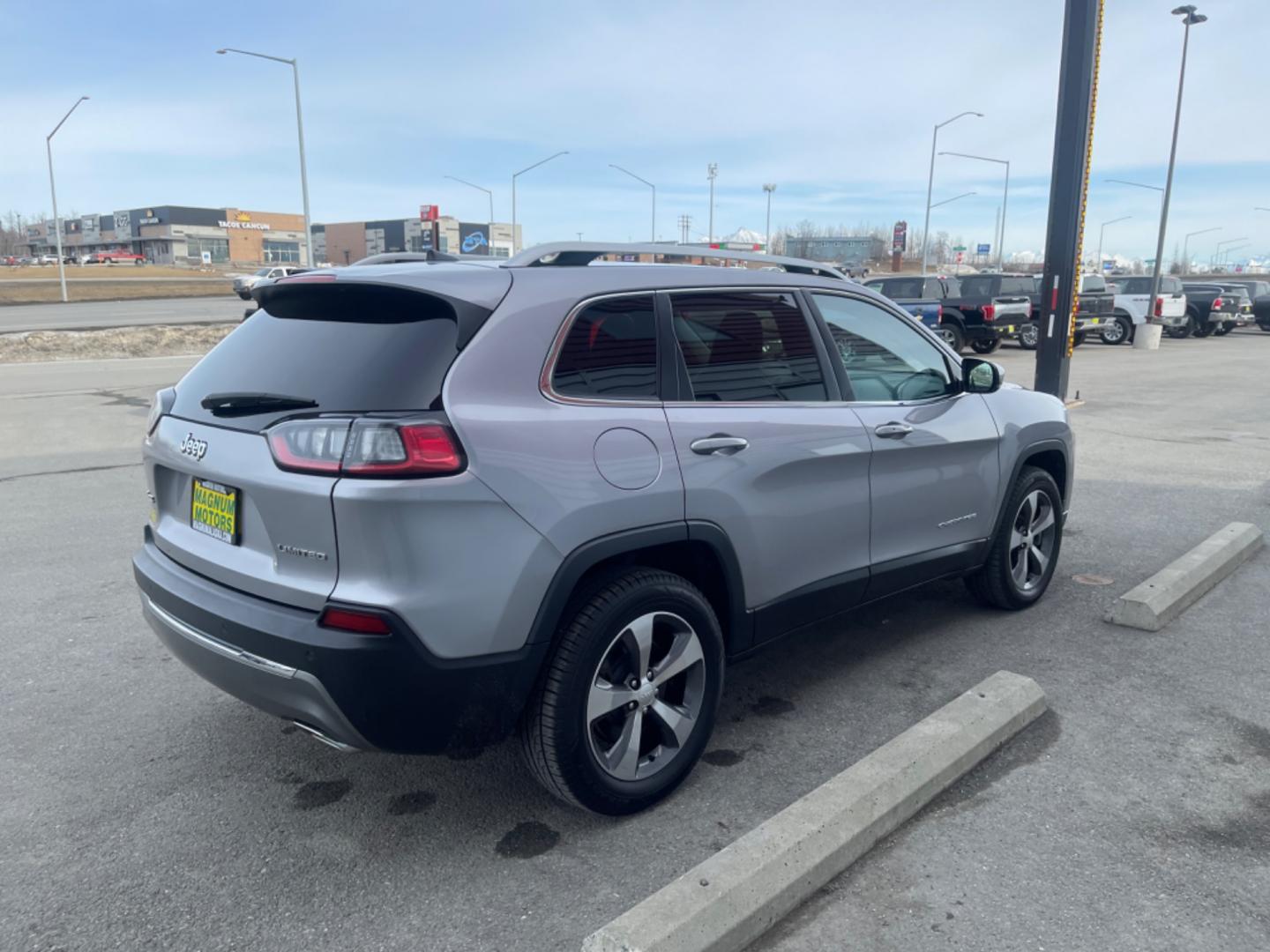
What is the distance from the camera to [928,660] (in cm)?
457

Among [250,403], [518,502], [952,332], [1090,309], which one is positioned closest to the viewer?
[518,502]

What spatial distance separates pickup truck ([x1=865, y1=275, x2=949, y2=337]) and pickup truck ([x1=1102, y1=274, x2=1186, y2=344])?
821cm

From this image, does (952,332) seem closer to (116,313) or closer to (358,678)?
(358,678)

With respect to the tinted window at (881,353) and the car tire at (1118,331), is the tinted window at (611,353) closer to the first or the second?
the tinted window at (881,353)

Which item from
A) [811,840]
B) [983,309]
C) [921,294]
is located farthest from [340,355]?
[921,294]

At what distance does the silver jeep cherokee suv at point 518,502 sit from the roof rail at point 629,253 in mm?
22

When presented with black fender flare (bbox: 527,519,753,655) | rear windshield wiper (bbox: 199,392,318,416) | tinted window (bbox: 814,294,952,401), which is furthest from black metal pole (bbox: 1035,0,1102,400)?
rear windshield wiper (bbox: 199,392,318,416)

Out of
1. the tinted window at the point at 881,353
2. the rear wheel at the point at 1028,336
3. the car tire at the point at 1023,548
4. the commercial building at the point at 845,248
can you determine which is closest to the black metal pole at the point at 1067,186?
the car tire at the point at 1023,548

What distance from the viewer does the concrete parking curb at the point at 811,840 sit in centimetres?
246

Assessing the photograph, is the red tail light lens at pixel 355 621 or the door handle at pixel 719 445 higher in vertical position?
the door handle at pixel 719 445

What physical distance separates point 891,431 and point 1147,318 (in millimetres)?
28005

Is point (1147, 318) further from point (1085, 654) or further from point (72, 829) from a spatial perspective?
point (72, 829)

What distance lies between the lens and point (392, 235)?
86.9 meters

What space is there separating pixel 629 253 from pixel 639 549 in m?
1.16
